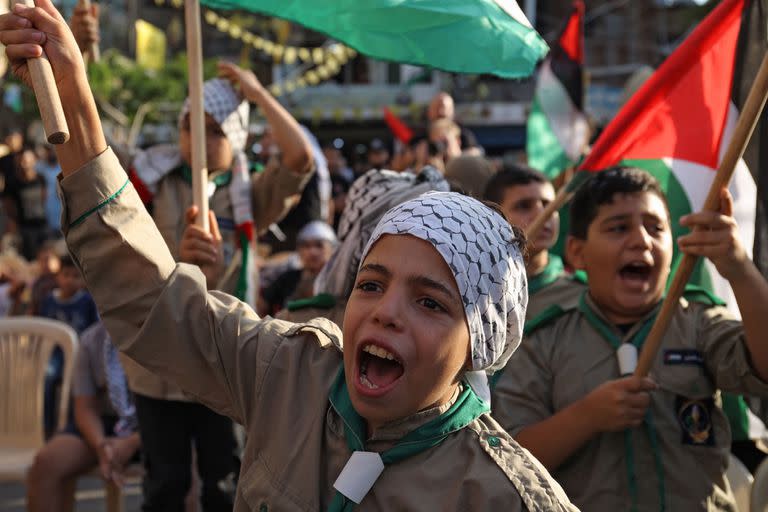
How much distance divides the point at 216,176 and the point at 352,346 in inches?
89.2

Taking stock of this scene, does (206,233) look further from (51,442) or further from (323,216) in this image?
(323,216)

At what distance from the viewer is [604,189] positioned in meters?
3.29

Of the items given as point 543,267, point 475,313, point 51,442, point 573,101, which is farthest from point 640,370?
point 573,101

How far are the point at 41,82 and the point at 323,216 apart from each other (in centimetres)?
528

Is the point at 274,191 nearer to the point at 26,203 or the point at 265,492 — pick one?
the point at 265,492

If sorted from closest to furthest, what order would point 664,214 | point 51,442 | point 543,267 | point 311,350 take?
point 311,350, point 664,214, point 543,267, point 51,442

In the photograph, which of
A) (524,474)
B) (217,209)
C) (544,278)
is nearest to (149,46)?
(217,209)

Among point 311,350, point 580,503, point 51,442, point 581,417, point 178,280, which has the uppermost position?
point 178,280

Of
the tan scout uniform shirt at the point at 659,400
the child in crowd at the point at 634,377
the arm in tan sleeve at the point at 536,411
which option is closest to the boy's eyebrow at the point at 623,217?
the child in crowd at the point at 634,377

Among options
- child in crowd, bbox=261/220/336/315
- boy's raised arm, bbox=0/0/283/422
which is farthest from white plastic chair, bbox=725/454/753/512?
child in crowd, bbox=261/220/336/315

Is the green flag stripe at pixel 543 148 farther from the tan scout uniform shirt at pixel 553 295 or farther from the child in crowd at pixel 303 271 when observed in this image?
the tan scout uniform shirt at pixel 553 295

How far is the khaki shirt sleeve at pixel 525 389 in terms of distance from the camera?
Answer: 9.73 feet

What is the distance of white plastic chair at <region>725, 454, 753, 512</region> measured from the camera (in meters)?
3.20

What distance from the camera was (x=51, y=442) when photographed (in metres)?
5.02
